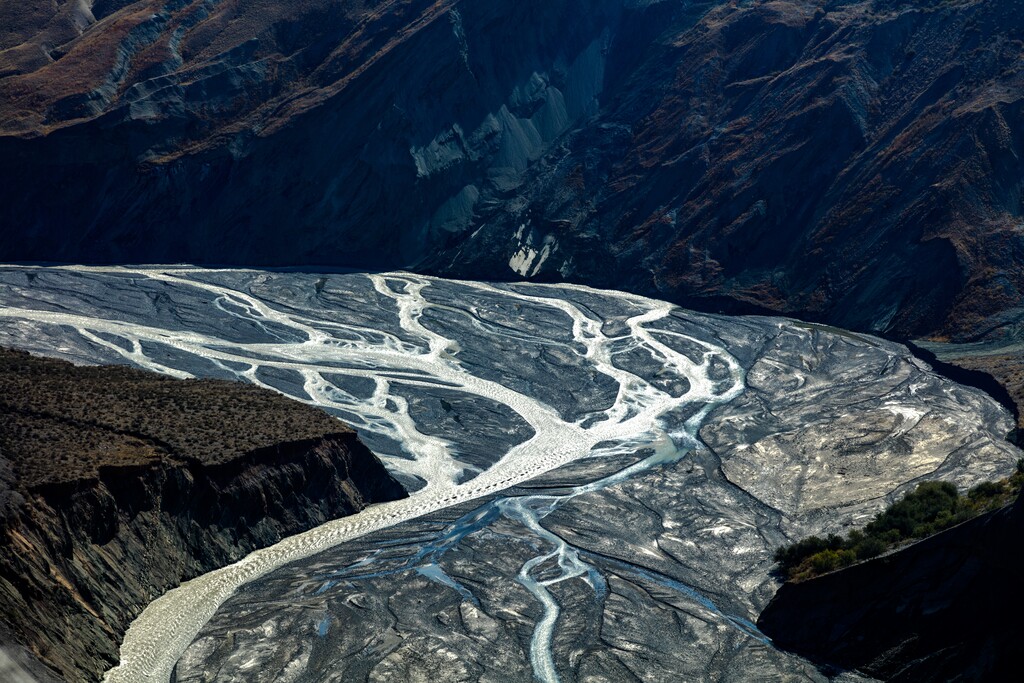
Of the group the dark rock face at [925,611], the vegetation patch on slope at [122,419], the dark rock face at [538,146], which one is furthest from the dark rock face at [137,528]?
the dark rock face at [538,146]

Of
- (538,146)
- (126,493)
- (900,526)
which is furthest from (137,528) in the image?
(538,146)

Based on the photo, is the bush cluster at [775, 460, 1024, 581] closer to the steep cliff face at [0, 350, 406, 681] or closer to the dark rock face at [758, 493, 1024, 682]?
the dark rock face at [758, 493, 1024, 682]

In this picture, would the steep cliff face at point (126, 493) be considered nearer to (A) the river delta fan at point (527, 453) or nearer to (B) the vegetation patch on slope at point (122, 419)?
(B) the vegetation patch on slope at point (122, 419)

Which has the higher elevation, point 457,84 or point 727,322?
point 457,84

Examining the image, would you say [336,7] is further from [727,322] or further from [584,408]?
[584,408]

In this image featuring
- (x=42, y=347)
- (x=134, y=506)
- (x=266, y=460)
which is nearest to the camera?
(x=134, y=506)

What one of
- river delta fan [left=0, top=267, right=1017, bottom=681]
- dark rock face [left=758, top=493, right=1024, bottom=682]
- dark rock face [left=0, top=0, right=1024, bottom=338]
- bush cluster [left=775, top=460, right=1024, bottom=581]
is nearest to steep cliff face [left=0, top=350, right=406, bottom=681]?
river delta fan [left=0, top=267, right=1017, bottom=681]

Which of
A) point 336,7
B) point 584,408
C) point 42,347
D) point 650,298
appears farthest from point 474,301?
point 336,7
